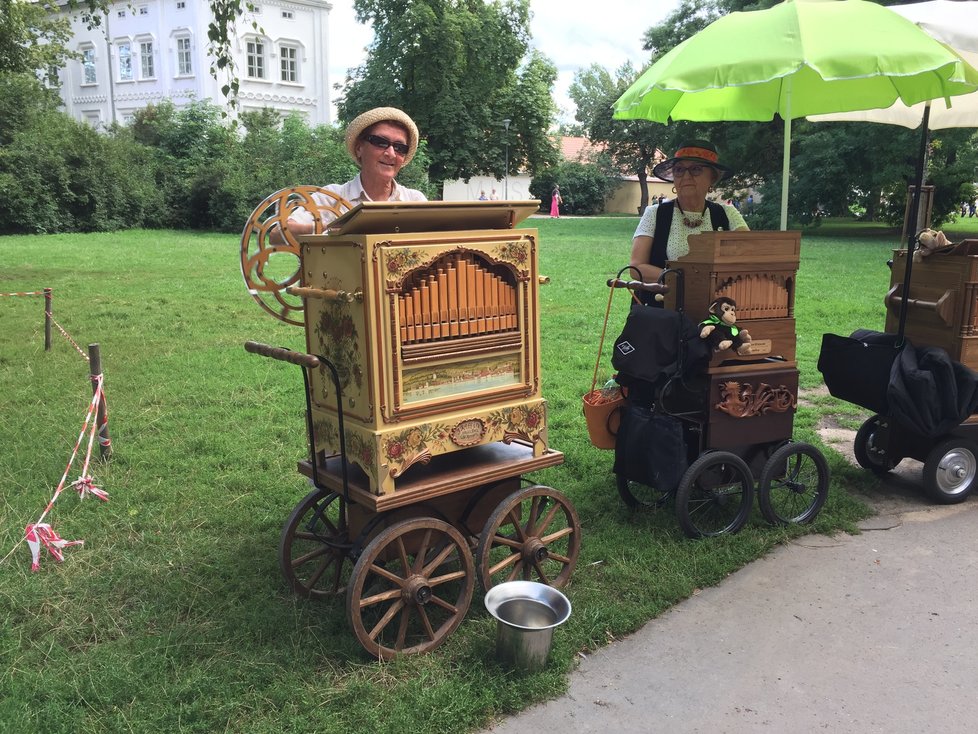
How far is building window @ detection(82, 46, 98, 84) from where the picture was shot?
41.5 m

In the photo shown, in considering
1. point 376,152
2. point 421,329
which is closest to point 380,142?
point 376,152

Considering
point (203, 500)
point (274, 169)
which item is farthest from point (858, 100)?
point (274, 169)

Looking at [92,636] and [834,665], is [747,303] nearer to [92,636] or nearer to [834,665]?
[834,665]

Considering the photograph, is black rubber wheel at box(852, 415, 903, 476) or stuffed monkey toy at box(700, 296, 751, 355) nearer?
stuffed monkey toy at box(700, 296, 751, 355)

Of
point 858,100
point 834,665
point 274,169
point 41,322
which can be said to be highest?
point 274,169

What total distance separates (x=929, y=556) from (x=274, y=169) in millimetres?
25515

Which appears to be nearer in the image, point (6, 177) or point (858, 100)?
point (858, 100)

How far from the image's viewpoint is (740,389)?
382 cm

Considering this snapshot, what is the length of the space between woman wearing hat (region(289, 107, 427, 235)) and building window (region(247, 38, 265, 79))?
3834cm

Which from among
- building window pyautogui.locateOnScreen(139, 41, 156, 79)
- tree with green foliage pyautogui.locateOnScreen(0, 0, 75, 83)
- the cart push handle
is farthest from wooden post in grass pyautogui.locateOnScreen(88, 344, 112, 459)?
building window pyautogui.locateOnScreen(139, 41, 156, 79)

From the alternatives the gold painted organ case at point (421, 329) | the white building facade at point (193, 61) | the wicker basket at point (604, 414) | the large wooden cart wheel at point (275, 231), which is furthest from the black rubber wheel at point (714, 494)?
the white building facade at point (193, 61)

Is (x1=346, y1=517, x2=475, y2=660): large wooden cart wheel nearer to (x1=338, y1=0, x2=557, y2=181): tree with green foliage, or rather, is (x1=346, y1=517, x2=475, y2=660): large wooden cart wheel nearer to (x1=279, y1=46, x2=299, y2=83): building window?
(x1=338, y1=0, x2=557, y2=181): tree with green foliage

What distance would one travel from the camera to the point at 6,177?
22.0 m

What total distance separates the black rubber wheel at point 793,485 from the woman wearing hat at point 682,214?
1137 mm
